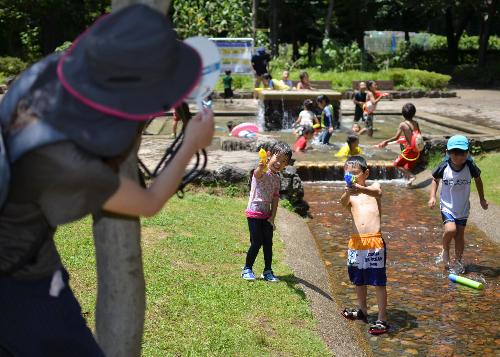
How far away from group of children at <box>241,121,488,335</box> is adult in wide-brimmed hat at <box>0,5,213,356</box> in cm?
420

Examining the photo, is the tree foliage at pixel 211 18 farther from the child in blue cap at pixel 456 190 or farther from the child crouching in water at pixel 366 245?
the child crouching in water at pixel 366 245

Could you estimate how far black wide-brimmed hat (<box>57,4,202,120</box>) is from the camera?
78.8 inches

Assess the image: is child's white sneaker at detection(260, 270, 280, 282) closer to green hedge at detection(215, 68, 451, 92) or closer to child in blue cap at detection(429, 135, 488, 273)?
child in blue cap at detection(429, 135, 488, 273)

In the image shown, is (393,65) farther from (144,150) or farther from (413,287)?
(413,287)

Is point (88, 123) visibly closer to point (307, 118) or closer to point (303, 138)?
point (303, 138)

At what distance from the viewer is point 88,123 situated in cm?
200

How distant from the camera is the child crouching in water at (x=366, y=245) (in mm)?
6238

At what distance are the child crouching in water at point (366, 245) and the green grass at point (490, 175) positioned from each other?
4.92 m

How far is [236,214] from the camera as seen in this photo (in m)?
9.62

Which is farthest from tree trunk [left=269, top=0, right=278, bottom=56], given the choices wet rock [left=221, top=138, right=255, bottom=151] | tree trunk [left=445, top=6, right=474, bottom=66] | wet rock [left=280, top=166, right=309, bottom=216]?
wet rock [left=280, top=166, right=309, bottom=216]

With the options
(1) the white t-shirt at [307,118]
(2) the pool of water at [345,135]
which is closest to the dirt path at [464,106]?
(2) the pool of water at [345,135]

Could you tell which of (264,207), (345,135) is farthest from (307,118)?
(264,207)

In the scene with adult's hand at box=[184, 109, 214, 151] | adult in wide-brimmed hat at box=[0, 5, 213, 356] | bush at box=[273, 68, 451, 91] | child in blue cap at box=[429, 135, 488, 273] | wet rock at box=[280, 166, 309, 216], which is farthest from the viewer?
bush at box=[273, 68, 451, 91]

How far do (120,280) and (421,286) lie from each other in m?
5.36
